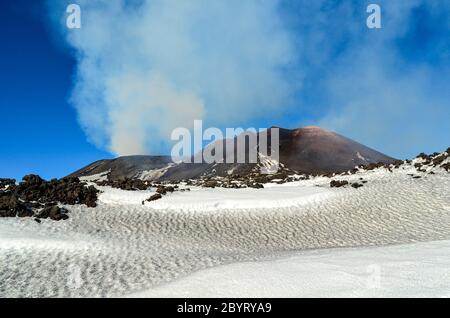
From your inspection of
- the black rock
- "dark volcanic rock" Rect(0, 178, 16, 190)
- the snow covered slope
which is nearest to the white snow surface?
the snow covered slope

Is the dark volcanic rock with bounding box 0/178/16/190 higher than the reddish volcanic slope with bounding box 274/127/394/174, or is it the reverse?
the reddish volcanic slope with bounding box 274/127/394/174

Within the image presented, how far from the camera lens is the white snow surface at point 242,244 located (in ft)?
30.3

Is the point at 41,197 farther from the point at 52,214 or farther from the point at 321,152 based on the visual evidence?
the point at 321,152

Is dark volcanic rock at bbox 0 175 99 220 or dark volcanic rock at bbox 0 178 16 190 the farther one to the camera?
dark volcanic rock at bbox 0 178 16 190

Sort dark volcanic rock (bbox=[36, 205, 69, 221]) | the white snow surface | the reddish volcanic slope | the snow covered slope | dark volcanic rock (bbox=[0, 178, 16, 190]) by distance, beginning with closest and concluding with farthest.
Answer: the snow covered slope
the white snow surface
dark volcanic rock (bbox=[36, 205, 69, 221])
dark volcanic rock (bbox=[0, 178, 16, 190])
the reddish volcanic slope

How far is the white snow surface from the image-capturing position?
9234 millimetres

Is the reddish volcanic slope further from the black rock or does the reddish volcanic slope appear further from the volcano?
the black rock

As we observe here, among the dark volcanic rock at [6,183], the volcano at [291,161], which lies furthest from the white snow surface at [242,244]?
the volcano at [291,161]

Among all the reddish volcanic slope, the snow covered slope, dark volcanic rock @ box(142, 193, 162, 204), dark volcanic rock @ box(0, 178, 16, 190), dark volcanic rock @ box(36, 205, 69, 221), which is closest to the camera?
the snow covered slope

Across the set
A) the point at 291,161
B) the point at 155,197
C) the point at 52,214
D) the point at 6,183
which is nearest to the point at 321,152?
the point at 291,161

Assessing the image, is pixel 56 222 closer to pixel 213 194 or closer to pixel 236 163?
pixel 213 194

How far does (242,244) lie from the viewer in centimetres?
1664

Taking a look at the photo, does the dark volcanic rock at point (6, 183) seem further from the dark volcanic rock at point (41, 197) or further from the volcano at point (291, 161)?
the volcano at point (291, 161)
